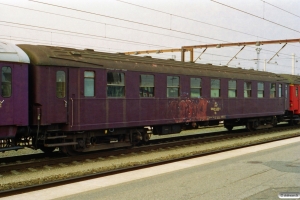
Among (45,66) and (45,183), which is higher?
(45,66)

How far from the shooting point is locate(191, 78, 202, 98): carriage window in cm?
1677

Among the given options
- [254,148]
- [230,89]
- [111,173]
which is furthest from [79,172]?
[230,89]

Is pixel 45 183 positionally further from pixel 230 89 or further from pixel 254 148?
pixel 230 89

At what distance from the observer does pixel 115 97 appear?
1315 cm

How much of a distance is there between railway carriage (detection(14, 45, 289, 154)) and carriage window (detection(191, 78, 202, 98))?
45mm

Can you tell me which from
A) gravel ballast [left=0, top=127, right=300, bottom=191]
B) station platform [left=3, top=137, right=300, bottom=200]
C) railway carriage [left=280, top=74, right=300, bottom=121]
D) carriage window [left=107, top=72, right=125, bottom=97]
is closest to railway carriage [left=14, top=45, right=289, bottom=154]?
carriage window [left=107, top=72, right=125, bottom=97]

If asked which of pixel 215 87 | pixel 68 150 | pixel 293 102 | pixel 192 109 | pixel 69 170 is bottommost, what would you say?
pixel 69 170

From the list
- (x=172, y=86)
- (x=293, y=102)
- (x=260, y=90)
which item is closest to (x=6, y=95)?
(x=172, y=86)

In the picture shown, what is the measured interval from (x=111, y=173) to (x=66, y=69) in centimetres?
385

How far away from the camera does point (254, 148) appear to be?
563 inches

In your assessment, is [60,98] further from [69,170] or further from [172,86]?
[172,86]

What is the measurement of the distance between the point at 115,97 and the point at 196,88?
5126 millimetres

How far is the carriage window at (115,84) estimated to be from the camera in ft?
42.5

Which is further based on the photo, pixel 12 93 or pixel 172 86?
pixel 172 86
